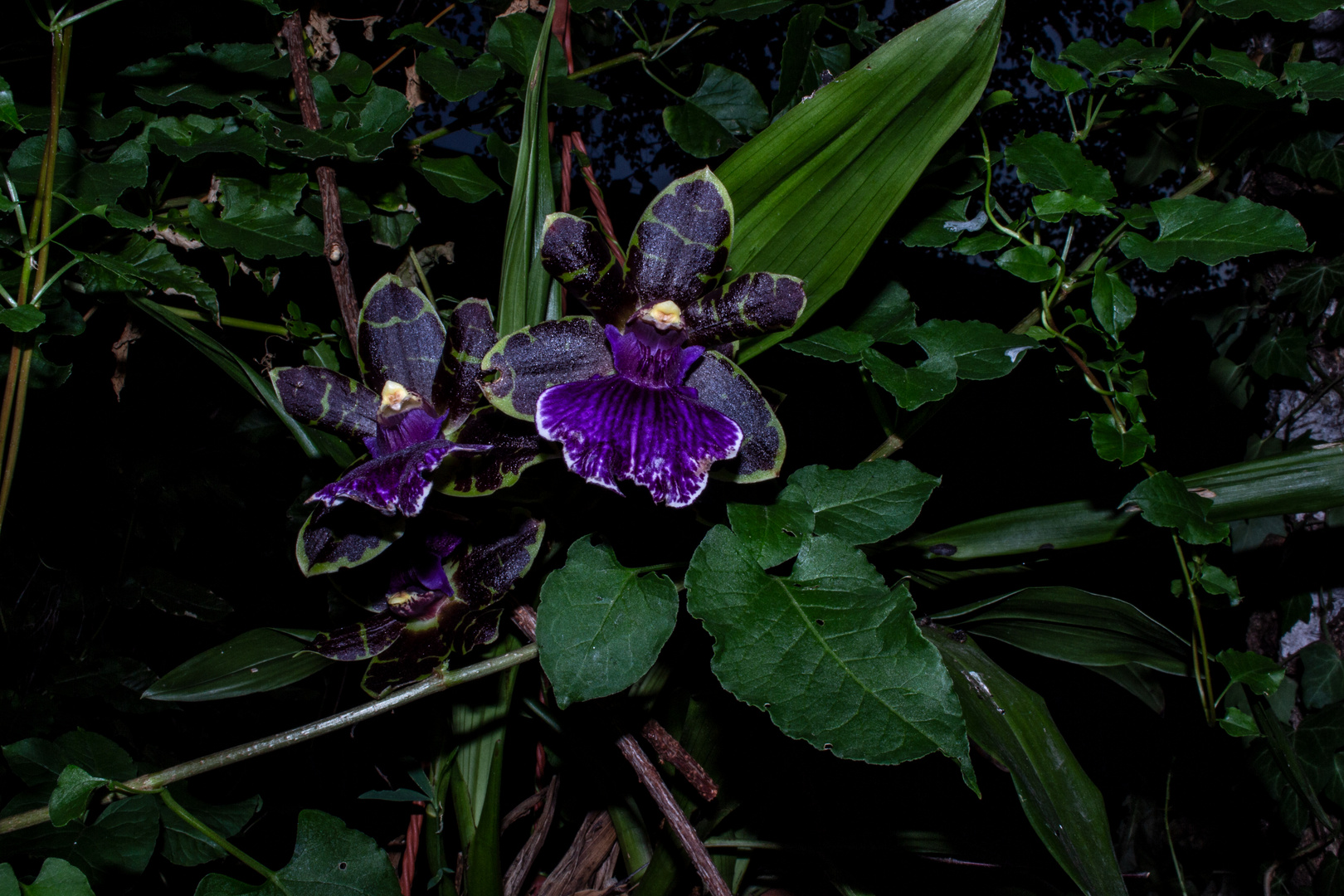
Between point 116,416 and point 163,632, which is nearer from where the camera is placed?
point 116,416

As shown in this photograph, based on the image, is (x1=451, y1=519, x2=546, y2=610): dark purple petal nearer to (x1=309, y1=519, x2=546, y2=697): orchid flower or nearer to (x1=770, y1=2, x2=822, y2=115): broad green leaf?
(x1=309, y1=519, x2=546, y2=697): orchid flower

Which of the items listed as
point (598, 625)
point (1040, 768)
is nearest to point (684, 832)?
point (598, 625)

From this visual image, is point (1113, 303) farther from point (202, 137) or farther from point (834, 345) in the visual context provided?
point (202, 137)

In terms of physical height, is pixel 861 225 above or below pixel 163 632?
above

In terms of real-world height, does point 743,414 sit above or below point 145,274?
below

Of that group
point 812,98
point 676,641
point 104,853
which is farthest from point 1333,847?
point 104,853

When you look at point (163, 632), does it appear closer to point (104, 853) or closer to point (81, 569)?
point (81, 569)
